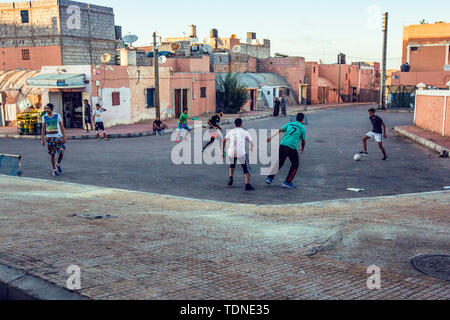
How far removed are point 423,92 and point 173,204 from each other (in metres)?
19.5

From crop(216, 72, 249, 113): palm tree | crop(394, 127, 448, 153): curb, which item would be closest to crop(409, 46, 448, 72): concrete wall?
crop(216, 72, 249, 113): palm tree

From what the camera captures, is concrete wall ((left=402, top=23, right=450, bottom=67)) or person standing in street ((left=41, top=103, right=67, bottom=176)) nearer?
person standing in street ((left=41, top=103, right=67, bottom=176))

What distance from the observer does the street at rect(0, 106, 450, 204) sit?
10.1 meters

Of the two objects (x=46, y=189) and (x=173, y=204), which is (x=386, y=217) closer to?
(x=173, y=204)

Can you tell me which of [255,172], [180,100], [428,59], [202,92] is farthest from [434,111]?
[428,59]

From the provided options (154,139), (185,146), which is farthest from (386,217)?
(154,139)

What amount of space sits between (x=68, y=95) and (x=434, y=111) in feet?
61.3

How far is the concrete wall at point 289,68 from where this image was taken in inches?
2062

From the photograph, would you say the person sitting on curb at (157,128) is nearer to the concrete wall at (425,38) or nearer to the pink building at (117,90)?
the pink building at (117,90)

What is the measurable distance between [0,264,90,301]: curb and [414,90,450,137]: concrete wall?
1890 centimetres

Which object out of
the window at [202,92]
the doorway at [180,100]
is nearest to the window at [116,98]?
the doorway at [180,100]

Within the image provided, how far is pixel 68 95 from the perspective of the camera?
83.7 feet

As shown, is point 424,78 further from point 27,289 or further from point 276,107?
point 27,289

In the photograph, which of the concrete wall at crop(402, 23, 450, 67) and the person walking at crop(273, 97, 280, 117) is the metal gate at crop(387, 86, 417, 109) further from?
the person walking at crop(273, 97, 280, 117)
